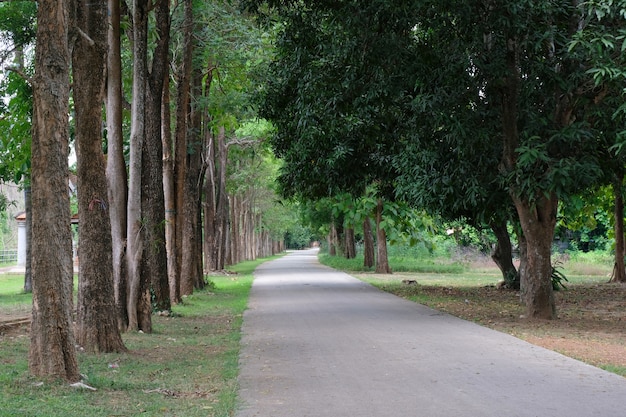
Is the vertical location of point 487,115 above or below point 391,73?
below

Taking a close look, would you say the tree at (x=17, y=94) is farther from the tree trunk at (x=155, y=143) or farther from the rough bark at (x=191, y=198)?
→ the rough bark at (x=191, y=198)

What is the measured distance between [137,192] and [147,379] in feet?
16.4

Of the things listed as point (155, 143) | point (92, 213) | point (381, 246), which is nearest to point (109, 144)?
point (92, 213)

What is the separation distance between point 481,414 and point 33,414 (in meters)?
4.15

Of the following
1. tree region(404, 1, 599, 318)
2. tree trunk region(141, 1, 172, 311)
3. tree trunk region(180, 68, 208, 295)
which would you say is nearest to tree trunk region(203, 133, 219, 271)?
tree trunk region(180, 68, 208, 295)

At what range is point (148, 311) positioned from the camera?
1440cm

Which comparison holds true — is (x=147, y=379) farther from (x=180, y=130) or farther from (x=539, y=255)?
(x=180, y=130)

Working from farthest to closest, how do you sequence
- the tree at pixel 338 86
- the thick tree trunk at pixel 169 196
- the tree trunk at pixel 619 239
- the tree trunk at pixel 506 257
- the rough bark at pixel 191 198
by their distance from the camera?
the tree trunk at pixel 619 239 → the tree trunk at pixel 506 257 → the rough bark at pixel 191 198 → the thick tree trunk at pixel 169 196 → the tree at pixel 338 86

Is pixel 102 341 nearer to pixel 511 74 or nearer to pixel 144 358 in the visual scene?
pixel 144 358

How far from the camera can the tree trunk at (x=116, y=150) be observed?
1288 cm

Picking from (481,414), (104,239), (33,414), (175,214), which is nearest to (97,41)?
(104,239)

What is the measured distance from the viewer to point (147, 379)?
380 inches

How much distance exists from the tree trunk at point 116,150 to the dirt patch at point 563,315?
24.0ft

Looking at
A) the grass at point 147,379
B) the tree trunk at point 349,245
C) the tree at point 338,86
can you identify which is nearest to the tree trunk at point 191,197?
the tree at point 338,86
